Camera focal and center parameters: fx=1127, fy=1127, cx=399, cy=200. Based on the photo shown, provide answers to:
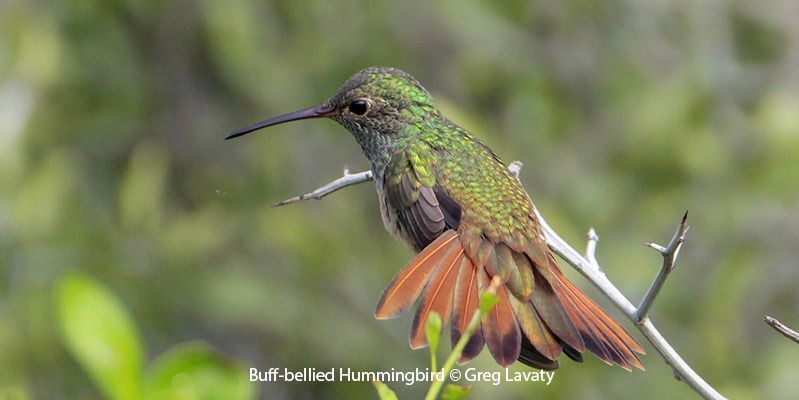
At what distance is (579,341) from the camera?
2.70m

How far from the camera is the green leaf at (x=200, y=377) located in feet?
5.35

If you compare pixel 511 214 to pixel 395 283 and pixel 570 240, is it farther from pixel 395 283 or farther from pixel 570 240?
pixel 570 240

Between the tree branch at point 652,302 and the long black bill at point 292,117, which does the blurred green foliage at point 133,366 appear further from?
the long black bill at point 292,117

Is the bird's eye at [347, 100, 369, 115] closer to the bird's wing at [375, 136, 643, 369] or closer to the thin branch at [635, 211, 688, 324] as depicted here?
the bird's wing at [375, 136, 643, 369]

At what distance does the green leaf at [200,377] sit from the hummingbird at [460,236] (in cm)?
74

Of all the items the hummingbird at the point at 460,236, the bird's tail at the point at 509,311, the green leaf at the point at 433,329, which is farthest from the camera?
the hummingbird at the point at 460,236

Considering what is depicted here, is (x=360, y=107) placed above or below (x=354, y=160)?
above

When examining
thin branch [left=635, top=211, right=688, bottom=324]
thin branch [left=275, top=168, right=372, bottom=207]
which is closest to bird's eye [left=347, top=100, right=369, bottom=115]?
thin branch [left=275, top=168, right=372, bottom=207]

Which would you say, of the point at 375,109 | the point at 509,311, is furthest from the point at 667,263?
the point at 375,109

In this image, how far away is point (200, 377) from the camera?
1.65m

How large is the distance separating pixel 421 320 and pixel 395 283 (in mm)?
101

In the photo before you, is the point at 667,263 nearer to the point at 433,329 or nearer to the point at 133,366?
the point at 433,329

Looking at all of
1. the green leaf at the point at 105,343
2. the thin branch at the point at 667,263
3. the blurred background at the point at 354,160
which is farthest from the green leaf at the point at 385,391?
the blurred background at the point at 354,160

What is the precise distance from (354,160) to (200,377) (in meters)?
4.48
